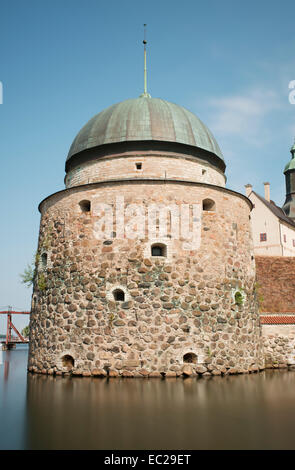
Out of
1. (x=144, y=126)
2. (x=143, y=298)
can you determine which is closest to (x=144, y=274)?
(x=143, y=298)

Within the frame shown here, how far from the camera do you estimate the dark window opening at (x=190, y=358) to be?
12992 millimetres

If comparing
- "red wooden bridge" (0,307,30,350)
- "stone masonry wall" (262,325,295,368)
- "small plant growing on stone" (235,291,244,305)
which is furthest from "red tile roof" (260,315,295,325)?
"red wooden bridge" (0,307,30,350)

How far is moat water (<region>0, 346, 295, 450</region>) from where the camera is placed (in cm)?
593

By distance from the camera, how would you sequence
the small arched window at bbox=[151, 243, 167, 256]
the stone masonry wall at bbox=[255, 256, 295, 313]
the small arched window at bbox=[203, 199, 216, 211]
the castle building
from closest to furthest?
the small arched window at bbox=[151, 243, 167, 256]
the small arched window at bbox=[203, 199, 216, 211]
the stone masonry wall at bbox=[255, 256, 295, 313]
the castle building

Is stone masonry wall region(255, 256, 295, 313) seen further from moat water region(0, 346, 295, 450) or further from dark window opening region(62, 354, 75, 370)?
dark window opening region(62, 354, 75, 370)

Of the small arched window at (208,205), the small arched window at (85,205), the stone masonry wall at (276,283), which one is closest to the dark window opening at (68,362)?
the small arched window at (85,205)

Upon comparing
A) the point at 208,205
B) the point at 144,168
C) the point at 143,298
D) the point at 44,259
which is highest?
the point at 144,168

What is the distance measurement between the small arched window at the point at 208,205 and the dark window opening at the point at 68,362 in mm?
7158

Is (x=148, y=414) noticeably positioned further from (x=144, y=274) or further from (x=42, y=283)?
(x=42, y=283)

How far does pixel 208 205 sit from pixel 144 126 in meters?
4.29

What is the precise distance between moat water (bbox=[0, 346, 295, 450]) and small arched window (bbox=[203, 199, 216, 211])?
597cm

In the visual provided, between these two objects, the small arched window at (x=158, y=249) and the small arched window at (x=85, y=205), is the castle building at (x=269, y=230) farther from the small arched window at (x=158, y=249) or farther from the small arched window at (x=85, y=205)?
the small arched window at (x=85, y=205)

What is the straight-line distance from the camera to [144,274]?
43.6ft
